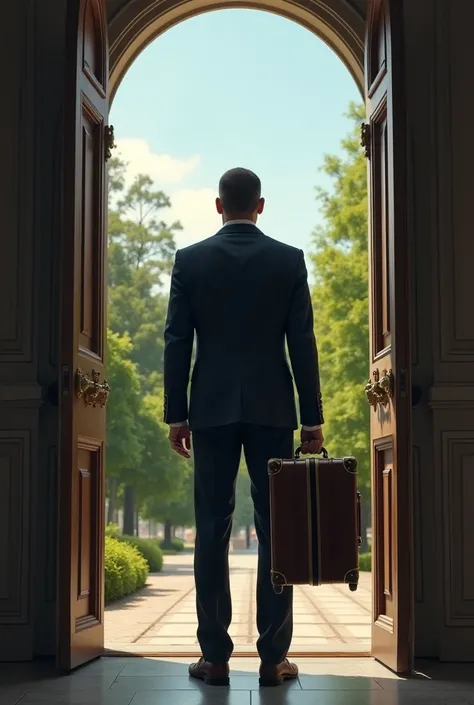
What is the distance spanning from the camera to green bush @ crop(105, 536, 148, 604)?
10.9m

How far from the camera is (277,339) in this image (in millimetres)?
3982

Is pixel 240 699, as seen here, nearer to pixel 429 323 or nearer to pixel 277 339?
pixel 277 339

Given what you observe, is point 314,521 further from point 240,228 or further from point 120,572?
point 120,572

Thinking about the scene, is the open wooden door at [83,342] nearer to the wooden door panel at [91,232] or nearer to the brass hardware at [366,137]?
the wooden door panel at [91,232]

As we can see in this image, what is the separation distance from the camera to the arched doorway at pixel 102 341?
418 cm

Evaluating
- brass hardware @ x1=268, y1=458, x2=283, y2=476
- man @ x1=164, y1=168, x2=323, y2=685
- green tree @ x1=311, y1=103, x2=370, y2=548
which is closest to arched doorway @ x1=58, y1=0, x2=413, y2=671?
man @ x1=164, y1=168, x2=323, y2=685

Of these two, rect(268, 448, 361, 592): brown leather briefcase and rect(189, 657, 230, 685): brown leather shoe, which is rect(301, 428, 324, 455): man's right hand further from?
rect(189, 657, 230, 685): brown leather shoe

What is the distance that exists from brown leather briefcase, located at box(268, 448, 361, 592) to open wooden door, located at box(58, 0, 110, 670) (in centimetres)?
92

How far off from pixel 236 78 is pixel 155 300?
528 inches

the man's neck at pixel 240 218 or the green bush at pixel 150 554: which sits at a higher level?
the man's neck at pixel 240 218

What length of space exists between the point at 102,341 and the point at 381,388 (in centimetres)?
125

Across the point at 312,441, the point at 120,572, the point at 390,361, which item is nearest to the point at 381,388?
the point at 390,361

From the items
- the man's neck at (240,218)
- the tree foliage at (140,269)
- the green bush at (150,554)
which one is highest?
the tree foliage at (140,269)

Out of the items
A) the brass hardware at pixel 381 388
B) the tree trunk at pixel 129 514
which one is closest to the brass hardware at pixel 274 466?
the brass hardware at pixel 381 388
